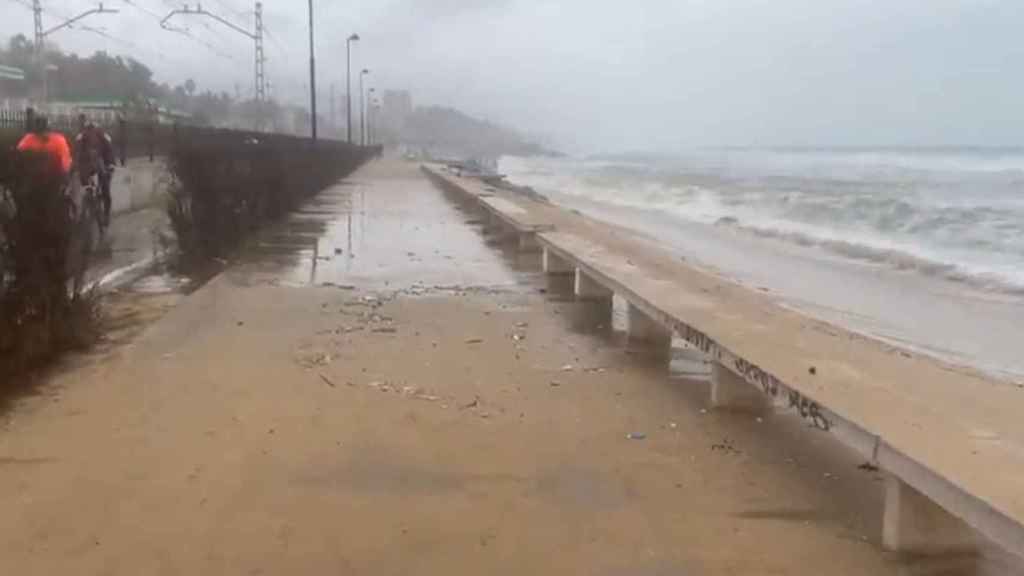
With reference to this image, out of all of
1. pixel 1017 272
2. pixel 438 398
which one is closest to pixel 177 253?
pixel 438 398

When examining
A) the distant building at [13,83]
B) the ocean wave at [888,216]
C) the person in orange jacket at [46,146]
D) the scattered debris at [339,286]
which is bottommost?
the ocean wave at [888,216]

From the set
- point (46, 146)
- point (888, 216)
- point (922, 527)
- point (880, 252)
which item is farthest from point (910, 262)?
point (922, 527)

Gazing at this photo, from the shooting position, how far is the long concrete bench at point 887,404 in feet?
12.6

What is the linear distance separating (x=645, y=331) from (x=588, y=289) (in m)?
2.40

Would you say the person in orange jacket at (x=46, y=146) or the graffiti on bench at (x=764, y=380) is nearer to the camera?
the graffiti on bench at (x=764, y=380)

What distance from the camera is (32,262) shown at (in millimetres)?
7059

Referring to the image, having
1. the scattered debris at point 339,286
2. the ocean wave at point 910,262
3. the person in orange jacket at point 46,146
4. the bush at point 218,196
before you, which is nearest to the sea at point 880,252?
the ocean wave at point 910,262

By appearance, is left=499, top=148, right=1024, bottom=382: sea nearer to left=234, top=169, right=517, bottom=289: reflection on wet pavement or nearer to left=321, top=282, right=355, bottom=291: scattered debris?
left=234, top=169, right=517, bottom=289: reflection on wet pavement

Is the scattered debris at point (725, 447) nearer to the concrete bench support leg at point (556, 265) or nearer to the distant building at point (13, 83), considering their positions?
the concrete bench support leg at point (556, 265)

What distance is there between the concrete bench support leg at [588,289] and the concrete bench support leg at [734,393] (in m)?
4.44

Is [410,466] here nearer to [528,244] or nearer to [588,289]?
[588,289]

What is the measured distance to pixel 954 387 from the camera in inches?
250

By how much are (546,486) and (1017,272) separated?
1557 centimetres

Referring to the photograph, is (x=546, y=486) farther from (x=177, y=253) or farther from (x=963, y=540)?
(x=177, y=253)
